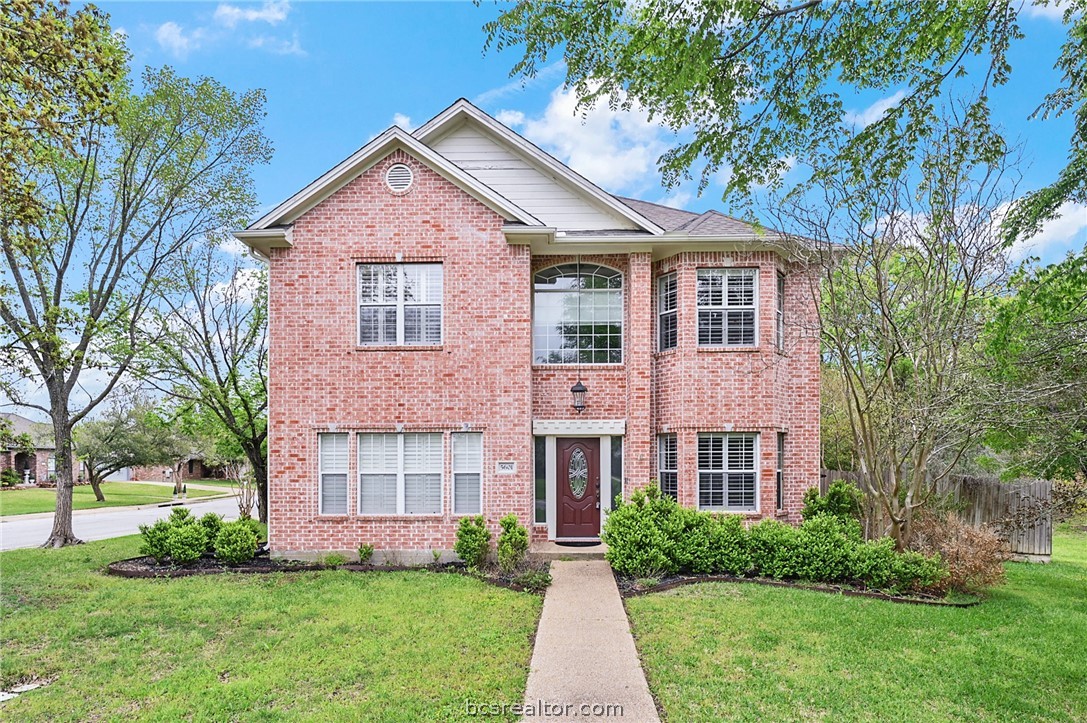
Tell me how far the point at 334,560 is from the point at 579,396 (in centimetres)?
529

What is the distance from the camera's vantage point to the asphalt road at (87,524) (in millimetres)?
17672

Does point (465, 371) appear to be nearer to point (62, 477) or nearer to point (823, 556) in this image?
point (823, 556)

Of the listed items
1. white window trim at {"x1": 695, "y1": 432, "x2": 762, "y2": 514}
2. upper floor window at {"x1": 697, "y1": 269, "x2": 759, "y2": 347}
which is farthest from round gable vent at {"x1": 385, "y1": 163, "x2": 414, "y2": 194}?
white window trim at {"x1": 695, "y1": 432, "x2": 762, "y2": 514}

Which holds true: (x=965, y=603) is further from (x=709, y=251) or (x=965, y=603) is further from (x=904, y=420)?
(x=709, y=251)

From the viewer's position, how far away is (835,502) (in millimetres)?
11758

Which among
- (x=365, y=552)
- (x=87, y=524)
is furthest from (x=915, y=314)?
(x=87, y=524)

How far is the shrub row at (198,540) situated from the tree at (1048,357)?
11930 millimetres

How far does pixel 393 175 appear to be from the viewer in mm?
11484

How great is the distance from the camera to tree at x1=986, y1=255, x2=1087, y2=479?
274 inches

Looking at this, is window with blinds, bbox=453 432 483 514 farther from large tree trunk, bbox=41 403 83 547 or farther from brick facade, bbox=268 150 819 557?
large tree trunk, bbox=41 403 83 547

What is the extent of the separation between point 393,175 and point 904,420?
9629mm

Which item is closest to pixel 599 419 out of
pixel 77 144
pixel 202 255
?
pixel 202 255

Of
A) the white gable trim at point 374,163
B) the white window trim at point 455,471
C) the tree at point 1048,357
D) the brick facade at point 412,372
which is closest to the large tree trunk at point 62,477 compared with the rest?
the brick facade at point 412,372

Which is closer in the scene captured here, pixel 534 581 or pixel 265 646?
pixel 265 646
